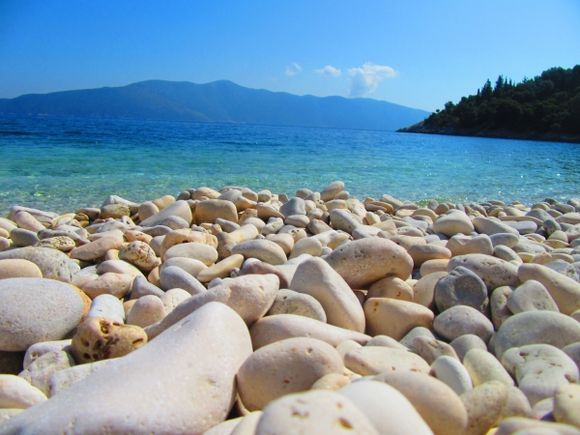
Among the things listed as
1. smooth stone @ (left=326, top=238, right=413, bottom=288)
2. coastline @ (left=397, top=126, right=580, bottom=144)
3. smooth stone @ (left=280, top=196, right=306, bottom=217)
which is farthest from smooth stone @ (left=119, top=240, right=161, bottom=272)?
coastline @ (left=397, top=126, right=580, bottom=144)

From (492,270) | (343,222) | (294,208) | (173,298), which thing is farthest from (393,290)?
(294,208)

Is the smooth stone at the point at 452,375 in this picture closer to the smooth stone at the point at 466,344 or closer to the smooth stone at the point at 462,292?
the smooth stone at the point at 466,344

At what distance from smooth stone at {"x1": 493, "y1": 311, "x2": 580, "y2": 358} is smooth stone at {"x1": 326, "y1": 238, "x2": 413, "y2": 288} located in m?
0.72

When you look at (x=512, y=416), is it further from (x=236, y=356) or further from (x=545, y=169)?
(x=545, y=169)

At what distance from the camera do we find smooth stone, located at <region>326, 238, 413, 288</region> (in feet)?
8.85

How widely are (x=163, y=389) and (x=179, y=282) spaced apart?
133cm

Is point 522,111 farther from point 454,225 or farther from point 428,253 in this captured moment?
point 428,253

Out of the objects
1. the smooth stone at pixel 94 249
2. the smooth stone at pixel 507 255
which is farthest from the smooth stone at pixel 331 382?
the smooth stone at pixel 94 249

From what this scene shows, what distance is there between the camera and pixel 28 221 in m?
4.64

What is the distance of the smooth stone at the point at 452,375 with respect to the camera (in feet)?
5.16

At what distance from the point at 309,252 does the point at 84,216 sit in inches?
122

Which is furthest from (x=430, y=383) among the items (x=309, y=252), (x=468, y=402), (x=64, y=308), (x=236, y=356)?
(x=309, y=252)

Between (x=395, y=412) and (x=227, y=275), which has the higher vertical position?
(x=395, y=412)

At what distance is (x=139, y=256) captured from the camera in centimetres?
323
